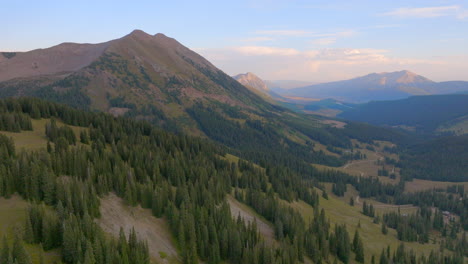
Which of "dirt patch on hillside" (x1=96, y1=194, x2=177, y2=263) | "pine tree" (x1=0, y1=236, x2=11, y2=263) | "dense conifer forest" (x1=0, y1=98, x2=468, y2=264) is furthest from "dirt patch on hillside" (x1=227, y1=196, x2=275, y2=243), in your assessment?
"pine tree" (x1=0, y1=236, x2=11, y2=263)

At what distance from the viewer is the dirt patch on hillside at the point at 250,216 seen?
110 m

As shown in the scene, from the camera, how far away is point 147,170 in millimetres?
110812

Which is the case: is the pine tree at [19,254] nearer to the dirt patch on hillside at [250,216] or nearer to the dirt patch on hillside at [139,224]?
the dirt patch on hillside at [139,224]

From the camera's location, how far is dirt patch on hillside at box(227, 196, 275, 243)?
110188mm

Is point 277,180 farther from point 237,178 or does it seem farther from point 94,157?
point 94,157

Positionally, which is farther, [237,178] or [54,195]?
[237,178]

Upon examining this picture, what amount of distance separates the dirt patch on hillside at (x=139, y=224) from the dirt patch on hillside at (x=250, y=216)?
105ft

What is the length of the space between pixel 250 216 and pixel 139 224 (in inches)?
1966

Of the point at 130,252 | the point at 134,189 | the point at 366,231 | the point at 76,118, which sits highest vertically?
the point at 76,118

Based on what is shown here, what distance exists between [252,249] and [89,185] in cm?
4869

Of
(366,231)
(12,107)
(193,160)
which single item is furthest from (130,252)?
(366,231)

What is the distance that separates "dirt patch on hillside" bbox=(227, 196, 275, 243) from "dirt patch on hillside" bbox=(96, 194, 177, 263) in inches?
1255

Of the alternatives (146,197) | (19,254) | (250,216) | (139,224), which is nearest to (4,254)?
(19,254)

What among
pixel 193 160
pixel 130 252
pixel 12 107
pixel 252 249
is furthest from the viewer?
pixel 193 160
